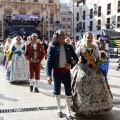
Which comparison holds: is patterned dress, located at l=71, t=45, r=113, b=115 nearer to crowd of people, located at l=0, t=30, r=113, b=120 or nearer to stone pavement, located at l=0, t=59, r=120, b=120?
crowd of people, located at l=0, t=30, r=113, b=120

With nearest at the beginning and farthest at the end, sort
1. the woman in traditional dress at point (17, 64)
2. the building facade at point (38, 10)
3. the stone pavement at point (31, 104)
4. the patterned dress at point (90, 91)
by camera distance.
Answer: the patterned dress at point (90, 91), the stone pavement at point (31, 104), the woman in traditional dress at point (17, 64), the building facade at point (38, 10)

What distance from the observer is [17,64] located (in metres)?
8.32

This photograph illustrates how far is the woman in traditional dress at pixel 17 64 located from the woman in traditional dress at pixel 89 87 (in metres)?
3.83

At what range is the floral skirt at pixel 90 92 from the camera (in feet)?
14.7

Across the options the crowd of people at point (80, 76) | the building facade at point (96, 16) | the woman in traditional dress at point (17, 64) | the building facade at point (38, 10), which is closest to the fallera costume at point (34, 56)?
the woman in traditional dress at point (17, 64)

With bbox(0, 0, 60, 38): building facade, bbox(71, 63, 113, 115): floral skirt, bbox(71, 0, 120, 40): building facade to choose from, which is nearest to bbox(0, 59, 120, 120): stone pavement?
bbox(71, 63, 113, 115): floral skirt

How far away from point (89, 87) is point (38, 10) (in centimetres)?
3740

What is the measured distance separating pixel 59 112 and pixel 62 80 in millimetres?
608

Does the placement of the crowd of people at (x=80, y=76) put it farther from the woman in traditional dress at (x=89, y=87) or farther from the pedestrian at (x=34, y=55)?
the pedestrian at (x=34, y=55)

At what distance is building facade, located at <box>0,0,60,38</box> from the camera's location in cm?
3872

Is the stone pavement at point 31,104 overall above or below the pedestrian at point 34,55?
below

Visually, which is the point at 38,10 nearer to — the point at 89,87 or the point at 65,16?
the point at 65,16

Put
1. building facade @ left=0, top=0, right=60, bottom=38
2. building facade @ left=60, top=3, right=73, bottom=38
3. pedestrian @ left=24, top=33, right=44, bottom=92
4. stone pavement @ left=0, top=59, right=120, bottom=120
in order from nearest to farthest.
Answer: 1. stone pavement @ left=0, top=59, right=120, bottom=120
2. pedestrian @ left=24, top=33, right=44, bottom=92
3. building facade @ left=0, top=0, right=60, bottom=38
4. building facade @ left=60, top=3, right=73, bottom=38

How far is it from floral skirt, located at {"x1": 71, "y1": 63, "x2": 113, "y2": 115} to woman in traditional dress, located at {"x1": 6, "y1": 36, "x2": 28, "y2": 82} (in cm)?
389
